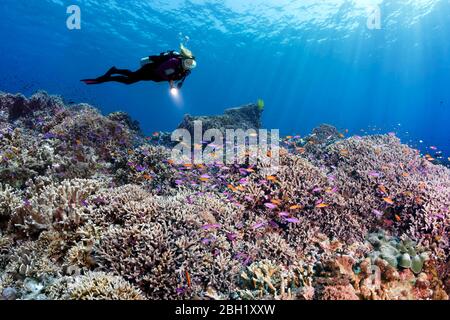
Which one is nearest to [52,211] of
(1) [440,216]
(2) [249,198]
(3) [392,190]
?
(2) [249,198]

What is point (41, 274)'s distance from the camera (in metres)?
4.18

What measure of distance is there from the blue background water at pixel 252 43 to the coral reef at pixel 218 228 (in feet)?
27.4

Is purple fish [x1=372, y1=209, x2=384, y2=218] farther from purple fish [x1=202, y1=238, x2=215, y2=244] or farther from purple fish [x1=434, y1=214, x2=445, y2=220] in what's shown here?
purple fish [x1=202, y1=238, x2=215, y2=244]

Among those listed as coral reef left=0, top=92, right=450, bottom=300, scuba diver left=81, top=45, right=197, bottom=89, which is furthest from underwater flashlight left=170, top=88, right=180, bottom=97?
coral reef left=0, top=92, right=450, bottom=300

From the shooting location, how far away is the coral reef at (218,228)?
4.00 meters

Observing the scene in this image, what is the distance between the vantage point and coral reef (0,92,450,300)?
3998mm

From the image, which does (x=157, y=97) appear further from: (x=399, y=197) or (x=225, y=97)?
(x=399, y=197)

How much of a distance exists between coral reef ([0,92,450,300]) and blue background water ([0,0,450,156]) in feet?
27.4

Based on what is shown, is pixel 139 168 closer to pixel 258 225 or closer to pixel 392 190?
pixel 258 225

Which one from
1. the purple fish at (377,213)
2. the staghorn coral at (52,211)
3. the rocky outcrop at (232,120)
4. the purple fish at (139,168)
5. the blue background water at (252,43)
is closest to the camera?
the staghorn coral at (52,211)

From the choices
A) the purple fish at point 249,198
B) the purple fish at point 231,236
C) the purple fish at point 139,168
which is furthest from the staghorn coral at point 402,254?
the purple fish at point 139,168

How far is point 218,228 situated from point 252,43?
5776 cm

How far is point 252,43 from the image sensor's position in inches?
2232

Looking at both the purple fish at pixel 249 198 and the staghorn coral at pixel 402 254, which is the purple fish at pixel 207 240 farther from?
the staghorn coral at pixel 402 254
